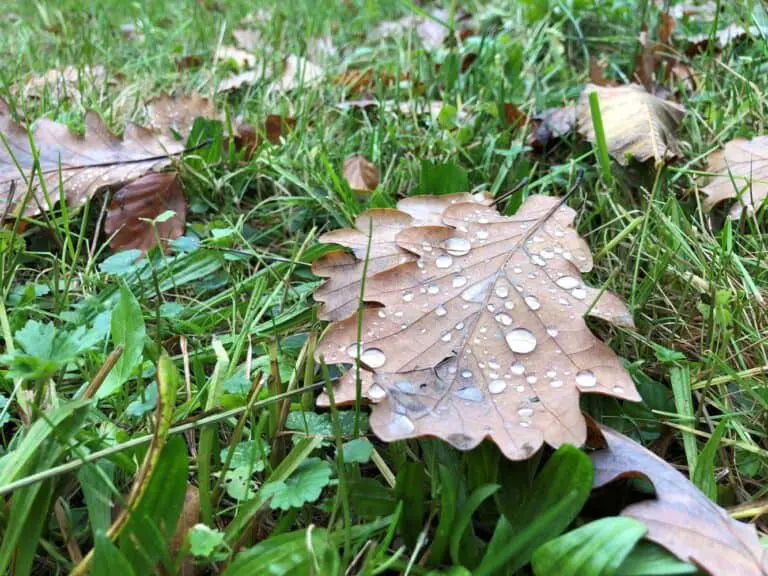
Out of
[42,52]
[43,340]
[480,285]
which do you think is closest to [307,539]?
[43,340]

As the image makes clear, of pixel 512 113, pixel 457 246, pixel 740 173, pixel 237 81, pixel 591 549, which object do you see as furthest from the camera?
pixel 237 81

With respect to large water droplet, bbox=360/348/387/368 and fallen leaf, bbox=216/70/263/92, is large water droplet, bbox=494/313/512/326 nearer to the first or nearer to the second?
large water droplet, bbox=360/348/387/368

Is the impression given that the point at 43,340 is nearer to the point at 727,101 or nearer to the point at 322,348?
the point at 322,348

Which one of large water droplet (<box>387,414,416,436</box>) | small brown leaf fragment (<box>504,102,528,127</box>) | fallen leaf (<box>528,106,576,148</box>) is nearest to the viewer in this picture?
large water droplet (<box>387,414,416,436</box>)

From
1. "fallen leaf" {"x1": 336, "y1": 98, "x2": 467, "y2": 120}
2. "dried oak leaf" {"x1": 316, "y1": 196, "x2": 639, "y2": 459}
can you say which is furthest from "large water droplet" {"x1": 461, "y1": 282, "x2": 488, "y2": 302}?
"fallen leaf" {"x1": 336, "y1": 98, "x2": 467, "y2": 120}

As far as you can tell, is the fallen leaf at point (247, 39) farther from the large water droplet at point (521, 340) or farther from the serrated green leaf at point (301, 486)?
the serrated green leaf at point (301, 486)

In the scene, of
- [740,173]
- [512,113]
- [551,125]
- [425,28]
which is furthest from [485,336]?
[425,28]

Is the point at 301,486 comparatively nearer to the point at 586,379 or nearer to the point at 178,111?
the point at 586,379

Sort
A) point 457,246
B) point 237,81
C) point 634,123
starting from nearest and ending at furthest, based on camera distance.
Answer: point 457,246
point 634,123
point 237,81
